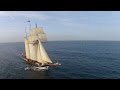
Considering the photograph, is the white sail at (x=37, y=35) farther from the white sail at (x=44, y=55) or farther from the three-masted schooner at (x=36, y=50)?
the white sail at (x=44, y=55)

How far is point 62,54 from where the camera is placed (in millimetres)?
3211

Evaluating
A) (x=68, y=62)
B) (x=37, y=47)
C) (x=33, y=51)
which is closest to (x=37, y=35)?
(x=37, y=47)

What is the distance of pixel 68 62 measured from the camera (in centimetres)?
322

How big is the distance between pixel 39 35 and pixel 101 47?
2.96 ft

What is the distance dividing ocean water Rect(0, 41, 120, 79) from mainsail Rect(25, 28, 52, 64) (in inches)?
3.6

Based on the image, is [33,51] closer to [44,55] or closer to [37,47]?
[37,47]

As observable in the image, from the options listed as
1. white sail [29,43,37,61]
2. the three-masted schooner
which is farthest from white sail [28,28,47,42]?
white sail [29,43,37,61]

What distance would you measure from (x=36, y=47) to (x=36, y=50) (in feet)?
0.37

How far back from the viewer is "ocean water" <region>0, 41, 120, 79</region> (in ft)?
10.1

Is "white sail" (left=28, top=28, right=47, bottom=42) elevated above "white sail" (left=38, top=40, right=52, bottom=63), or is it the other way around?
"white sail" (left=28, top=28, right=47, bottom=42)

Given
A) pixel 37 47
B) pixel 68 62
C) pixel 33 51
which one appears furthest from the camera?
pixel 33 51

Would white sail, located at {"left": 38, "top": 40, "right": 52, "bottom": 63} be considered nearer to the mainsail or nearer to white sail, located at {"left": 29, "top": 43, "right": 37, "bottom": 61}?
the mainsail
